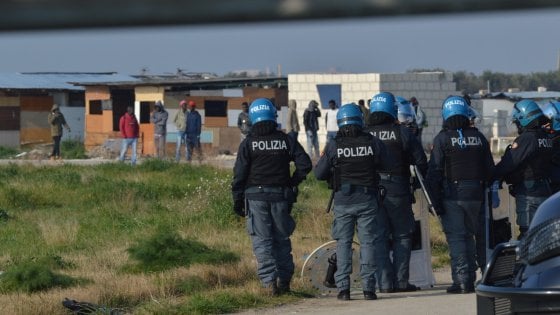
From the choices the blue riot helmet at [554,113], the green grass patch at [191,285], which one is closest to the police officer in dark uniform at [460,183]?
the blue riot helmet at [554,113]

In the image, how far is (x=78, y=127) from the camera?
1800 inches

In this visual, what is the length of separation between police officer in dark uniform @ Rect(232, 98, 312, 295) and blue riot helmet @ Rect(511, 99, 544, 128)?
2.20 meters

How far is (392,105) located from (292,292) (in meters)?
1.89

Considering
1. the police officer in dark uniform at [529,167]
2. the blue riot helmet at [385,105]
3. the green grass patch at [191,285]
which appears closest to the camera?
the green grass patch at [191,285]

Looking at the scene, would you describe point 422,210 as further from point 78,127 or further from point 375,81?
point 78,127

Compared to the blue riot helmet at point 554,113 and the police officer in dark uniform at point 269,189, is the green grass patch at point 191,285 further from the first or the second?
the blue riot helmet at point 554,113

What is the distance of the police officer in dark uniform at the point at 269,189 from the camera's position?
894 centimetres

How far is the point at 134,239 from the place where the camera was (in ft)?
43.4

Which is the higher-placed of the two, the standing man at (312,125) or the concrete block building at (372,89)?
the concrete block building at (372,89)

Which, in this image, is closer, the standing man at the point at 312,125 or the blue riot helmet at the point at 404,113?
the blue riot helmet at the point at 404,113

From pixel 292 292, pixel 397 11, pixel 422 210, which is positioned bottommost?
pixel 292 292

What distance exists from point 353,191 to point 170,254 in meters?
2.72

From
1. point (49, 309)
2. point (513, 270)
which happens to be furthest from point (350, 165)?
point (513, 270)

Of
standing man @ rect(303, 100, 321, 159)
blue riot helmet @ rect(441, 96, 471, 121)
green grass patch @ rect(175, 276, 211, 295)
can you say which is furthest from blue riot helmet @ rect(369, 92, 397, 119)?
standing man @ rect(303, 100, 321, 159)
